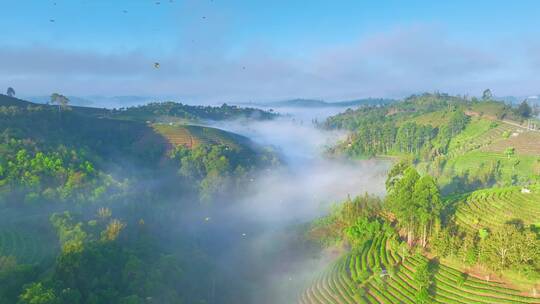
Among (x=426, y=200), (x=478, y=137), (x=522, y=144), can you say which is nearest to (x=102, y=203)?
(x=426, y=200)

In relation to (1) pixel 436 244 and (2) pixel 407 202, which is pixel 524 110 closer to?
(2) pixel 407 202

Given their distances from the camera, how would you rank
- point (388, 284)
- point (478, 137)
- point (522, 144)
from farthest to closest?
point (478, 137)
point (522, 144)
point (388, 284)

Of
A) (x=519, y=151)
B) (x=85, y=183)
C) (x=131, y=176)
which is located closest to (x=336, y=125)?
(x=519, y=151)

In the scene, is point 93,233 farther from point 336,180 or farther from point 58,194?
point 336,180

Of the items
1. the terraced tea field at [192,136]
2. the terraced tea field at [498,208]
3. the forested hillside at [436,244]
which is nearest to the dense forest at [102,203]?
the terraced tea field at [192,136]

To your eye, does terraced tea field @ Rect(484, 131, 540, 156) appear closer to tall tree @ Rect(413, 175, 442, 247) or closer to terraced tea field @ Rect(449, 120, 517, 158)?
terraced tea field @ Rect(449, 120, 517, 158)

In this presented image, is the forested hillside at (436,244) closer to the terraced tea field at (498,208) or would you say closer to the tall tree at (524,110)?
the terraced tea field at (498,208)
